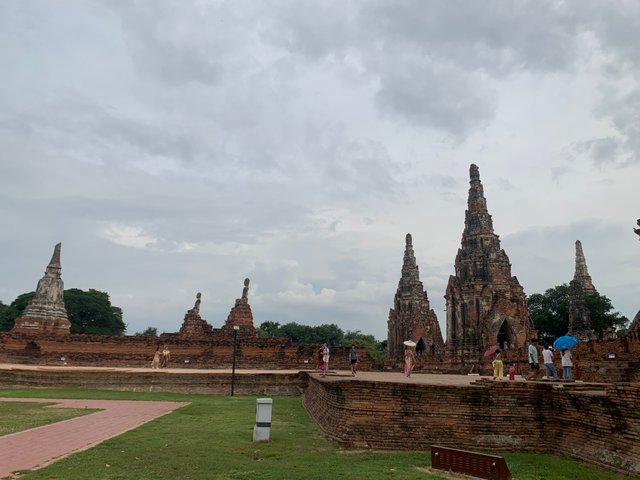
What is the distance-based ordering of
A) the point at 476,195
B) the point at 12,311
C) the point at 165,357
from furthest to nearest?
the point at 12,311 → the point at 476,195 → the point at 165,357

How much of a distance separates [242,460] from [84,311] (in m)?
61.8

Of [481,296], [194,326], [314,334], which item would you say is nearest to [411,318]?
[481,296]

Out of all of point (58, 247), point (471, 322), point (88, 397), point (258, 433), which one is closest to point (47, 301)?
point (58, 247)

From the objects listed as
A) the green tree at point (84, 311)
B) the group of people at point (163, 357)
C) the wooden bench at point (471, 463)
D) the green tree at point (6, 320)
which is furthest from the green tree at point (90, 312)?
the wooden bench at point (471, 463)

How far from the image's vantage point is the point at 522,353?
22.3 m

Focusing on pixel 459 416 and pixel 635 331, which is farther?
pixel 635 331

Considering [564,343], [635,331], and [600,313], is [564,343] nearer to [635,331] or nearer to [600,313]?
[635,331]

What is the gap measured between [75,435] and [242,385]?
9.89 metres

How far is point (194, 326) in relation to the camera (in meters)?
32.4

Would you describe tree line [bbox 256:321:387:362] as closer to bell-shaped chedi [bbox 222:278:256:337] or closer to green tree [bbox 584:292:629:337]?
green tree [bbox 584:292:629:337]

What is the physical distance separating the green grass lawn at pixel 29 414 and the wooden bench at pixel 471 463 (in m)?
7.53

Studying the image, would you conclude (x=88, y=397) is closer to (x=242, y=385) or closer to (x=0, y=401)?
(x=0, y=401)

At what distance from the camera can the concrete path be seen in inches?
269

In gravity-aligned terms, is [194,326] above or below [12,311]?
below
